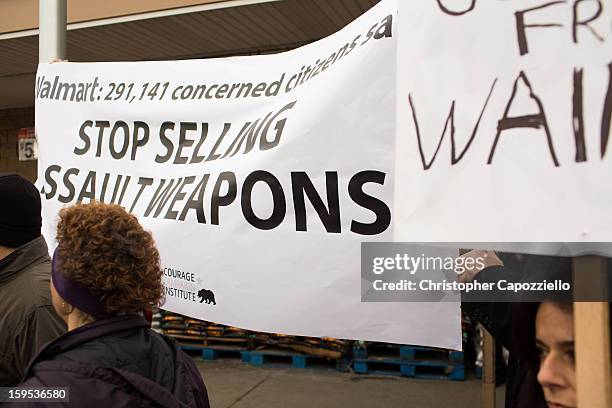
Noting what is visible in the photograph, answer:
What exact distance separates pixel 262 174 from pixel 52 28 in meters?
1.55

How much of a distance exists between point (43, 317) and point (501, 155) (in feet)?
5.04

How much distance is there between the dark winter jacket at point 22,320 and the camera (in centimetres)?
174

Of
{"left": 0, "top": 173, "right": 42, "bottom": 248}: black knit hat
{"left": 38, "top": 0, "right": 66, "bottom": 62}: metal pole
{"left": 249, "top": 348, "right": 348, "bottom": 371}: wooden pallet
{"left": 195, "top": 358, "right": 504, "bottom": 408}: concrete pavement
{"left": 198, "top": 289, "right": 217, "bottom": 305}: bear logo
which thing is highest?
{"left": 38, "top": 0, "right": 66, "bottom": 62}: metal pole

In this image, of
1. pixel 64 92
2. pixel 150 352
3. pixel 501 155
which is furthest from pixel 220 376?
pixel 501 155

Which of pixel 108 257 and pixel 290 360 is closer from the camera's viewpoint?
pixel 108 257

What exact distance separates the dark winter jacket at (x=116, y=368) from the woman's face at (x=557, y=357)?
963 millimetres

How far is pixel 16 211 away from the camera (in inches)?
76.8

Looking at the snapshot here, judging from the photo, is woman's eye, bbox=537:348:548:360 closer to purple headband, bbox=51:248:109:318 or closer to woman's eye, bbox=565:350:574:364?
woman's eye, bbox=565:350:574:364

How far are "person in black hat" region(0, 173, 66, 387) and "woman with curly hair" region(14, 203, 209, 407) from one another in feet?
1.27

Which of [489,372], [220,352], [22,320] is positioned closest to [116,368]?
[22,320]

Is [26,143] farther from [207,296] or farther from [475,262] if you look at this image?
[475,262]

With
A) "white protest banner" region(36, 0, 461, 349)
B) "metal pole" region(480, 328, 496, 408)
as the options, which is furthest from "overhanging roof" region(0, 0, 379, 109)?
"metal pole" region(480, 328, 496, 408)

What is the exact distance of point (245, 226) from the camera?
2051 mm

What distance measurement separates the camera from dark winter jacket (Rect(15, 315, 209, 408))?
121cm
